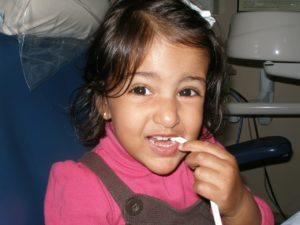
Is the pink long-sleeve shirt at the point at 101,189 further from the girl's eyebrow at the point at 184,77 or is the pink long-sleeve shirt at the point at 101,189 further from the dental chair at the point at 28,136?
the girl's eyebrow at the point at 184,77

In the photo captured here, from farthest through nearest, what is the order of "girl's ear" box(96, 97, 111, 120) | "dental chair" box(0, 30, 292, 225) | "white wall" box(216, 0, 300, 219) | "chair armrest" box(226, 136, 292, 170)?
"white wall" box(216, 0, 300, 219) → "chair armrest" box(226, 136, 292, 170) → "girl's ear" box(96, 97, 111, 120) → "dental chair" box(0, 30, 292, 225)

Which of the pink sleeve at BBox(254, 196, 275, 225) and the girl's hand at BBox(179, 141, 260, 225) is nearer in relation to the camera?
the girl's hand at BBox(179, 141, 260, 225)

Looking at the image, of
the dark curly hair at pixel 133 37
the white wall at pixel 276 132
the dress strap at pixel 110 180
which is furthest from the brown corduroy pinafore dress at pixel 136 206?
the white wall at pixel 276 132

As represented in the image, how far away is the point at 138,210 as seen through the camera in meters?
0.67

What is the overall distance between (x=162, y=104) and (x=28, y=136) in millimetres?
241

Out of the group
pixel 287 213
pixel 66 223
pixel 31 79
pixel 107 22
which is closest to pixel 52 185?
pixel 66 223

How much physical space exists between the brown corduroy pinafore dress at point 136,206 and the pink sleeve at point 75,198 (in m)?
0.02

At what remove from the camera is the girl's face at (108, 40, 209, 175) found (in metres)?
0.60

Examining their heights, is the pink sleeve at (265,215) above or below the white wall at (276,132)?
above

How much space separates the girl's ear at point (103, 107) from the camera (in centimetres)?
72

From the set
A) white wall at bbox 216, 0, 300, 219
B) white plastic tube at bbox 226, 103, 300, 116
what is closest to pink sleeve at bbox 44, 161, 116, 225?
white plastic tube at bbox 226, 103, 300, 116

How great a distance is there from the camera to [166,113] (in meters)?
0.59

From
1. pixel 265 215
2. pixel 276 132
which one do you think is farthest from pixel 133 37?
pixel 276 132

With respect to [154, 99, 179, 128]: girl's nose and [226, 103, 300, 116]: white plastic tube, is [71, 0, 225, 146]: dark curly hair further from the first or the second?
[226, 103, 300, 116]: white plastic tube
